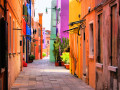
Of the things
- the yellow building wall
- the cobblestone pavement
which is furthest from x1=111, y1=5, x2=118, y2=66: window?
the yellow building wall

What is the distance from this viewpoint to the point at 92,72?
40.8ft

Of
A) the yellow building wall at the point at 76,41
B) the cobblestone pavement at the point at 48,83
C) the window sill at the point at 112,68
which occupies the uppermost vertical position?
the yellow building wall at the point at 76,41

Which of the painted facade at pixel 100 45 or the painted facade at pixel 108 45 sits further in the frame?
the painted facade at pixel 100 45

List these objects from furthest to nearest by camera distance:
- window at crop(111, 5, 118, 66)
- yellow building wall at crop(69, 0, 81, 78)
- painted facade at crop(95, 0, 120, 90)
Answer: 1. yellow building wall at crop(69, 0, 81, 78)
2. window at crop(111, 5, 118, 66)
3. painted facade at crop(95, 0, 120, 90)

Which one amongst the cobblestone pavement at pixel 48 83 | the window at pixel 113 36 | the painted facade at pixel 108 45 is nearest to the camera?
the painted facade at pixel 108 45

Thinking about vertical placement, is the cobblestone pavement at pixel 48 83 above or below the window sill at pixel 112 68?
below

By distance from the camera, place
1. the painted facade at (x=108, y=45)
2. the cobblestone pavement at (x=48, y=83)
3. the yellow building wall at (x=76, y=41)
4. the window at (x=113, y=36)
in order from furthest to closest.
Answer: the yellow building wall at (x=76, y=41)
the cobblestone pavement at (x=48, y=83)
the window at (x=113, y=36)
the painted facade at (x=108, y=45)

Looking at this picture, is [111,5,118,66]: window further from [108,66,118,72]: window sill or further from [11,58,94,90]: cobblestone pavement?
[11,58,94,90]: cobblestone pavement

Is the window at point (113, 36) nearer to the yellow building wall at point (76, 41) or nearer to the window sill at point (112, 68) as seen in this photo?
the window sill at point (112, 68)

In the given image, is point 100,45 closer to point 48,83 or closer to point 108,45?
point 108,45

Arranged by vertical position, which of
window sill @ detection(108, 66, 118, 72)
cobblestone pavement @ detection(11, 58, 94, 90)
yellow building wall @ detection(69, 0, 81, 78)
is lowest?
cobblestone pavement @ detection(11, 58, 94, 90)

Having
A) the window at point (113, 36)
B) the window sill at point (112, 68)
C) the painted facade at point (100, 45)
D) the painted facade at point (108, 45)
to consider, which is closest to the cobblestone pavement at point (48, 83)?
the painted facade at point (100, 45)

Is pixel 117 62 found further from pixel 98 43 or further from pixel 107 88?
pixel 98 43

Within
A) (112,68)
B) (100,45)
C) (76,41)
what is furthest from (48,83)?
(112,68)
